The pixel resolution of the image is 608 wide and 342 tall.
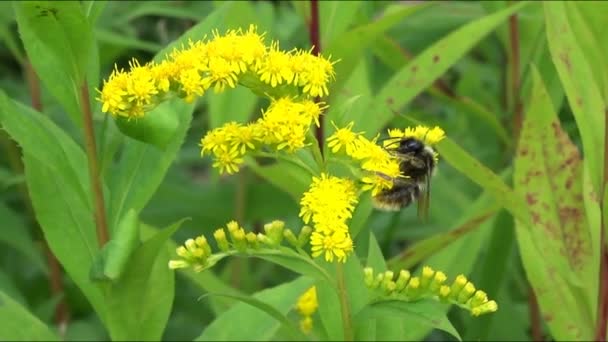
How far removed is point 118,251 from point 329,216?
32 cm

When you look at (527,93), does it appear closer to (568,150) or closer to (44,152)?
(568,150)

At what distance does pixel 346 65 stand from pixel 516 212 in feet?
1.38

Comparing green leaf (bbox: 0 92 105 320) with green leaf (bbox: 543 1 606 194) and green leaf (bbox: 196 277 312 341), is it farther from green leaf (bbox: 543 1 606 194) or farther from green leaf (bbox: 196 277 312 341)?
Result: green leaf (bbox: 543 1 606 194)

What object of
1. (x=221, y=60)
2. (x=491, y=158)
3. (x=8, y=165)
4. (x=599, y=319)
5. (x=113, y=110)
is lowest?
(x=8, y=165)

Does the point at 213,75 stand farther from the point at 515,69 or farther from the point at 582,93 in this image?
the point at 515,69

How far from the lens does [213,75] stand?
1290mm

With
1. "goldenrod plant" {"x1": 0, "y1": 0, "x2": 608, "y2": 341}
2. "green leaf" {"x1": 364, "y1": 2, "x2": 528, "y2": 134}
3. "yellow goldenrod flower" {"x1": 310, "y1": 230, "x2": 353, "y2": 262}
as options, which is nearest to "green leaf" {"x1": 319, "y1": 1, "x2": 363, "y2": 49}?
"goldenrod plant" {"x1": 0, "y1": 0, "x2": 608, "y2": 341}

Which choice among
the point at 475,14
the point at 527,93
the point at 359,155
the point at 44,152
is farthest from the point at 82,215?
the point at 475,14

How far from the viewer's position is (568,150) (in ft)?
6.07

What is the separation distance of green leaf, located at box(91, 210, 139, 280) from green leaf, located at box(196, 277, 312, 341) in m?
0.31

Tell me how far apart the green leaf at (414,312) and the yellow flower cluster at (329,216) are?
0.12 m

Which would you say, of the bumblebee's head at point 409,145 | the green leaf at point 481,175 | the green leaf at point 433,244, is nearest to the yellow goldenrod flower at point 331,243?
the bumblebee's head at point 409,145

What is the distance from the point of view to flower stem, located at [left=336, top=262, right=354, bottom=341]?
1382 mm

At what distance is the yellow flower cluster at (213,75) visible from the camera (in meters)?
1.29
